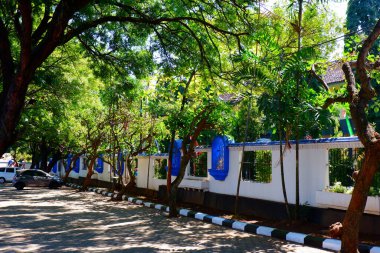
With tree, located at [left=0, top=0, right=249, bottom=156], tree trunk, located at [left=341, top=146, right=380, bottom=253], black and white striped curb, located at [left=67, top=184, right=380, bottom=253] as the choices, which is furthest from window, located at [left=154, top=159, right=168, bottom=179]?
tree trunk, located at [left=341, top=146, right=380, bottom=253]

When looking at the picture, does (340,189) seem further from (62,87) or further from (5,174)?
(5,174)

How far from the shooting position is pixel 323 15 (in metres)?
13.3

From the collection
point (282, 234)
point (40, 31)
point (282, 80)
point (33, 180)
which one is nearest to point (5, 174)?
point (33, 180)

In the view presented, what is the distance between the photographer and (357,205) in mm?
7176

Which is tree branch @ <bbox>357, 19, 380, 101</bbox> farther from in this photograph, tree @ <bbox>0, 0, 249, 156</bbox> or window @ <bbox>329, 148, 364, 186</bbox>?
window @ <bbox>329, 148, 364, 186</bbox>

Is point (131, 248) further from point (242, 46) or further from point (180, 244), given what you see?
point (242, 46)

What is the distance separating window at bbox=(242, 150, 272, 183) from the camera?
549 inches

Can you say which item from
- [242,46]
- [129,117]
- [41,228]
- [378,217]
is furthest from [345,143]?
[129,117]

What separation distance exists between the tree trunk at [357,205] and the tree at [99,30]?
3.75m

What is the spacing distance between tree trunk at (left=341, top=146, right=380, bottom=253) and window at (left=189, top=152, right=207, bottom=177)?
438 inches

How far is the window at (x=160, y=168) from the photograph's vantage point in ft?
72.1

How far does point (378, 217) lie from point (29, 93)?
1357 centimetres

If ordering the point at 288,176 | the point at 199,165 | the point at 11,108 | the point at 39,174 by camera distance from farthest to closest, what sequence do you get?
the point at 39,174 < the point at 199,165 < the point at 288,176 < the point at 11,108

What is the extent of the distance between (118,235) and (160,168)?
12.1 meters
